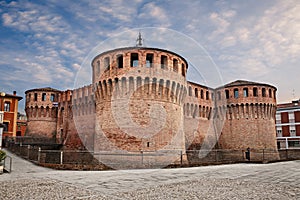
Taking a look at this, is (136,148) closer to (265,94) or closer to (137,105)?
(137,105)

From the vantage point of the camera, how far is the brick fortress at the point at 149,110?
19797 mm

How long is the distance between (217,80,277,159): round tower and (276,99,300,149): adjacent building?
15.9 metres

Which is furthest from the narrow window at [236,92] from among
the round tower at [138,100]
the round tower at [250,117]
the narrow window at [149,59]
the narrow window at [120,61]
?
the narrow window at [120,61]

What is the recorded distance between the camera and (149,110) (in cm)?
1988

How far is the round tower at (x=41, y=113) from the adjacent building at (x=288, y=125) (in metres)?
41.3

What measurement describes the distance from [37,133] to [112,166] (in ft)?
73.9

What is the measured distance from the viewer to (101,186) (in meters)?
10.1

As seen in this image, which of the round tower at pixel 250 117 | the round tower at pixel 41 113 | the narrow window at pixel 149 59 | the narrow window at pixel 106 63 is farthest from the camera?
the round tower at pixel 41 113

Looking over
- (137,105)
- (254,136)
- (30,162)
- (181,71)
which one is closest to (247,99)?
(254,136)

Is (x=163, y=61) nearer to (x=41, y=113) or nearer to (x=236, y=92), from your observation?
(x=236, y=92)

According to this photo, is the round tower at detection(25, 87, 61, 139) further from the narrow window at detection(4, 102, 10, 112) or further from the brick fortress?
the narrow window at detection(4, 102, 10, 112)

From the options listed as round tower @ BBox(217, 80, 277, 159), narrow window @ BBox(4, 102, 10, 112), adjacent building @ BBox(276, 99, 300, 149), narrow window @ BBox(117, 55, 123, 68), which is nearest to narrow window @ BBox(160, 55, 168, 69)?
narrow window @ BBox(117, 55, 123, 68)

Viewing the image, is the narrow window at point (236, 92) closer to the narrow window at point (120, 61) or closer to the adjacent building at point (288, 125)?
the adjacent building at point (288, 125)

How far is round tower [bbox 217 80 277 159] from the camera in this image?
33.5 m
